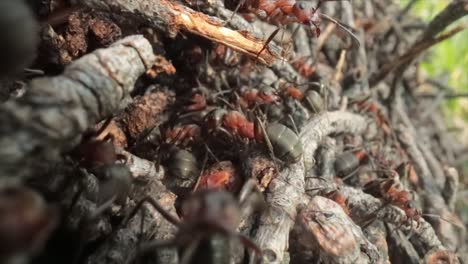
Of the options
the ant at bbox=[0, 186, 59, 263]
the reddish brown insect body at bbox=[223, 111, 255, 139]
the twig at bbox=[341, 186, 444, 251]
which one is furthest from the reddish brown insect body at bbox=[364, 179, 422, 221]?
the ant at bbox=[0, 186, 59, 263]

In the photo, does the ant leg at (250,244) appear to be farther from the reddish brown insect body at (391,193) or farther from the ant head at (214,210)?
the reddish brown insect body at (391,193)

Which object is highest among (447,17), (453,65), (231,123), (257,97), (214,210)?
(447,17)

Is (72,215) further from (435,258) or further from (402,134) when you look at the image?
(402,134)

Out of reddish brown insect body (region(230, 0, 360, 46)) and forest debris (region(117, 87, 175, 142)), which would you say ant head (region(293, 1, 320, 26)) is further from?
forest debris (region(117, 87, 175, 142))

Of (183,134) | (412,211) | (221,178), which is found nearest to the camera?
(221,178)

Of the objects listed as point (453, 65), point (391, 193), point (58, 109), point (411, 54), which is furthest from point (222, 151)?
point (453, 65)

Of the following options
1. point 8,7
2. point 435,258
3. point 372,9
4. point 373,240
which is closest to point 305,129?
point 373,240

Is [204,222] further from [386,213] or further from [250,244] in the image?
[386,213]
